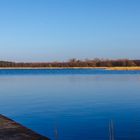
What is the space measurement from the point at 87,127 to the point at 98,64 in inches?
6437

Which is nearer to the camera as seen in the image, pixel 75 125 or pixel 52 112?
pixel 75 125

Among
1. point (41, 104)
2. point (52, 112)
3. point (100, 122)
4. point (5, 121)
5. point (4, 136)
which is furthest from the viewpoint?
point (41, 104)

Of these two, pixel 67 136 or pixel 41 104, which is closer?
pixel 67 136

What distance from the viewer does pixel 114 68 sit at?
15900cm

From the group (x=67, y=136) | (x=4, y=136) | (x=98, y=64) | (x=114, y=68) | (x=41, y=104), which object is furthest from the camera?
(x=98, y=64)

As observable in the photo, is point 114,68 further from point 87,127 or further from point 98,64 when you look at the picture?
point 87,127

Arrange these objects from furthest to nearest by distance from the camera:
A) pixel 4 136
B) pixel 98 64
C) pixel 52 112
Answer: pixel 98 64 → pixel 52 112 → pixel 4 136

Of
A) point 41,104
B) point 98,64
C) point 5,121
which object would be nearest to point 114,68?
point 98,64

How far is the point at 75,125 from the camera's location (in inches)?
712

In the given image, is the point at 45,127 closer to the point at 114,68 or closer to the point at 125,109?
the point at 125,109

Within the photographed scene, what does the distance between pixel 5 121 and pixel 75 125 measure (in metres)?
3.66

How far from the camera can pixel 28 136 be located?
14086 mm

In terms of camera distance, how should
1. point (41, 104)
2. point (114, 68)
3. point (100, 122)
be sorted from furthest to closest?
point (114, 68) < point (41, 104) < point (100, 122)

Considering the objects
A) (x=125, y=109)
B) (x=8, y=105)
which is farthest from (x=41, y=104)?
(x=125, y=109)
